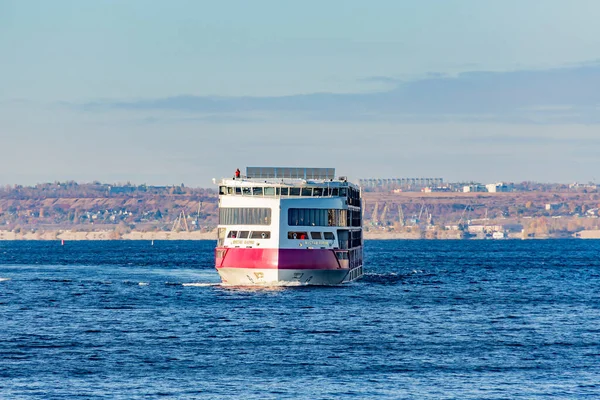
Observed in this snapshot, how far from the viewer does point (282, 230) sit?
10431 centimetres

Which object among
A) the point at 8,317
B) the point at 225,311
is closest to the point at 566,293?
the point at 225,311

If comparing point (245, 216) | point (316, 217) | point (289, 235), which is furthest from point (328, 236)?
point (245, 216)

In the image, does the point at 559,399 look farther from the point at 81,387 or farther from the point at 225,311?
the point at 225,311

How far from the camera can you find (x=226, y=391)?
54.6 metres

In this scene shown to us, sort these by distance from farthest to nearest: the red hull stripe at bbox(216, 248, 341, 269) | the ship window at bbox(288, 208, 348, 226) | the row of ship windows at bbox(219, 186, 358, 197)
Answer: the row of ship windows at bbox(219, 186, 358, 197), the ship window at bbox(288, 208, 348, 226), the red hull stripe at bbox(216, 248, 341, 269)

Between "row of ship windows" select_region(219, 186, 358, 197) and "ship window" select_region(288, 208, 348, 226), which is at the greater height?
"row of ship windows" select_region(219, 186, 358, 197)

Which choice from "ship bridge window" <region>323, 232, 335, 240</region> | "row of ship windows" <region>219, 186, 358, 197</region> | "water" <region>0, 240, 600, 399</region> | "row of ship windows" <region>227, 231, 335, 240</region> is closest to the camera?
"water" <region>0, 240, 600, 399</region>

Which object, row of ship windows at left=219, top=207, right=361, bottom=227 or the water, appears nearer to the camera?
the water

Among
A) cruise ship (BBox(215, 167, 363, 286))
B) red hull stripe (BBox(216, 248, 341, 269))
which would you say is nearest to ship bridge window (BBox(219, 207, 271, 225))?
cruise ship (BBox(215, 167, 363, 286))

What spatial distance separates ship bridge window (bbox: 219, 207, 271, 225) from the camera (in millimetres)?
105688

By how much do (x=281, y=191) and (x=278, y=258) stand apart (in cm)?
723

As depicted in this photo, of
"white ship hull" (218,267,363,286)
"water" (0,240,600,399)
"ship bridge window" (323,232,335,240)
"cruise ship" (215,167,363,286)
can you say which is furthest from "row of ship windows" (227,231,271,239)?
"ship bridge window" (323,232,335,240)

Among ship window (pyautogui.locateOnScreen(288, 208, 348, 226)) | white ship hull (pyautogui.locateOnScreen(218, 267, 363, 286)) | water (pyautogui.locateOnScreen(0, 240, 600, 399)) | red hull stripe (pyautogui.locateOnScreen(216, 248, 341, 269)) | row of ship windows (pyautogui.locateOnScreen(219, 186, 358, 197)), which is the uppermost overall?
row of ship windows (pyautogui.locateOnScreen(219, 186, 358, 197))

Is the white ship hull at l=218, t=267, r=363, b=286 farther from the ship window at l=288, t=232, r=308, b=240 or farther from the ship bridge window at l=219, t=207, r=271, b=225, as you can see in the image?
the ship bridge window at l=219, t=207, r=271, b=225
